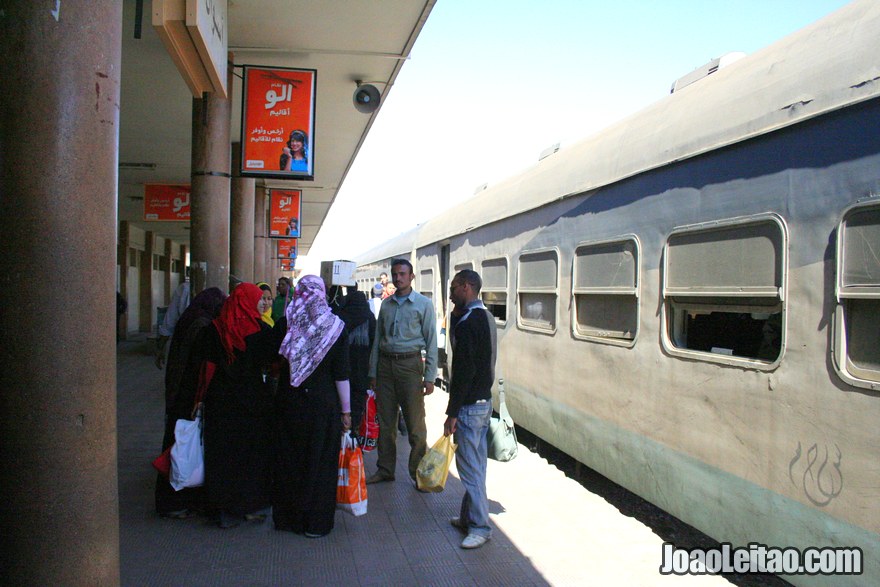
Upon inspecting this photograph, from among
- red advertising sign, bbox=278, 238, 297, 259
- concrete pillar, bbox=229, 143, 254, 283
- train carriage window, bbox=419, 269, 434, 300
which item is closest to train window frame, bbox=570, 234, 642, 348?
train carriage window, bbox=419, 269, 434, 300

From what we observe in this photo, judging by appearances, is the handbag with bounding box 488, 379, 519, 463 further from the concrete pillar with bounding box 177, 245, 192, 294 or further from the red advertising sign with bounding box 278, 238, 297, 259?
the concrete pillar with bounding box 177, 245, 192, 294

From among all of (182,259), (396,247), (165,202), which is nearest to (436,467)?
(396,247)

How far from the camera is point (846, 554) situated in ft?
9.95

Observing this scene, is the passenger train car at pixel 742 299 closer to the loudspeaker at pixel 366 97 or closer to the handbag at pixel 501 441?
the handbag at pixel 501 441

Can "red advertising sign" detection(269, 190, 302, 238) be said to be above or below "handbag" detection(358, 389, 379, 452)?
above

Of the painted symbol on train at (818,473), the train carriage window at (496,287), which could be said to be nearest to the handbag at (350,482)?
the painted symbol on train at (818,473)

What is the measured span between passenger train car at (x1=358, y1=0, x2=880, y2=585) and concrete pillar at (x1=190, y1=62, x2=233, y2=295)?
3.89 m

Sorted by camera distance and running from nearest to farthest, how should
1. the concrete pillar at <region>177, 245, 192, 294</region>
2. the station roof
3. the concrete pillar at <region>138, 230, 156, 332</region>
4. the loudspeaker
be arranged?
the station roof → the loudspeaker → the concrete pillar at <region>138, 230, 156, 332</region> → the concrete pillar at <region>177, 245, 192, 294</region>

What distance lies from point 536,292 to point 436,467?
264 cm

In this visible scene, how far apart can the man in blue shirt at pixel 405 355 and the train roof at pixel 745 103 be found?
1.70 m

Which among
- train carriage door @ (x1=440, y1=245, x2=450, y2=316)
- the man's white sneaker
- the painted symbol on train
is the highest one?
train carriage door @ (x1=440, y1=245, x2=450, y2=316)

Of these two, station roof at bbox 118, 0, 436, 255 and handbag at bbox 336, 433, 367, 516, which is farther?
station roof at bbox 118, 0, 436, 255

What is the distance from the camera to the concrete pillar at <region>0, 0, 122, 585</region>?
87.3 inches

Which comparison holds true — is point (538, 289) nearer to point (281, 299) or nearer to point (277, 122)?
point (277, 122)
